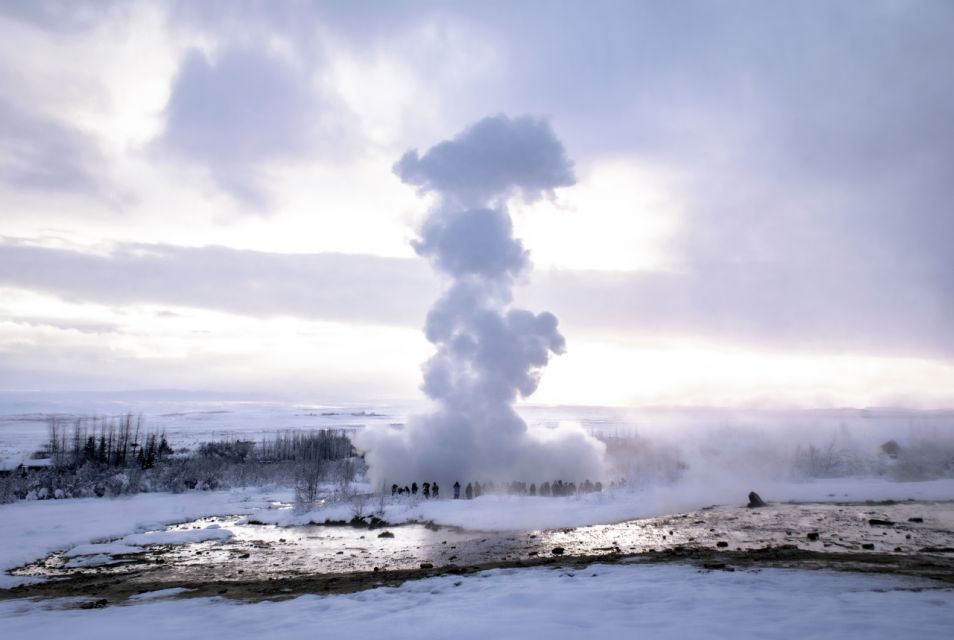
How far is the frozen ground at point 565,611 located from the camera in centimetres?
1108

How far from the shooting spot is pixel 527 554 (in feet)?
71.1

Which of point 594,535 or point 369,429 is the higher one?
point 369,429

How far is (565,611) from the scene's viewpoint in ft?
41.5

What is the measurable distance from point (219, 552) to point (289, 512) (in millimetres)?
10948

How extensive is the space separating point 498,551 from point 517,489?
19.9 metres

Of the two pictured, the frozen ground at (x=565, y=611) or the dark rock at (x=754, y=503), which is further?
the dark rock at (x=754, y=503)

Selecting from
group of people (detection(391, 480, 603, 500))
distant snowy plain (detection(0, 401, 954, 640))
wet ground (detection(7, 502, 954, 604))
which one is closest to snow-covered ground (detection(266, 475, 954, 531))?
wet ground (detection(7, 502, 954, 604))

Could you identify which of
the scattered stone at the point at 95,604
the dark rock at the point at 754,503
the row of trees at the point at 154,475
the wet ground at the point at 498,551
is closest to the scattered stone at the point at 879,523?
the wet ground at the point at 498,551

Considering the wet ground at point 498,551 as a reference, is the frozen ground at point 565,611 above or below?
above

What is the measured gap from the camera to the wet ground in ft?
58.5

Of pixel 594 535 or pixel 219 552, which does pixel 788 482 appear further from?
pixel 219 552

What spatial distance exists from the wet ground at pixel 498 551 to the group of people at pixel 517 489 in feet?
28.6

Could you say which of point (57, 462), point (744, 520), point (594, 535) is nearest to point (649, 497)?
point (744, 520)

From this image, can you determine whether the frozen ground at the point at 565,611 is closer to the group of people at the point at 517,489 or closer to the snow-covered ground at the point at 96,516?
the snow-covered ground at the point at 96,516
